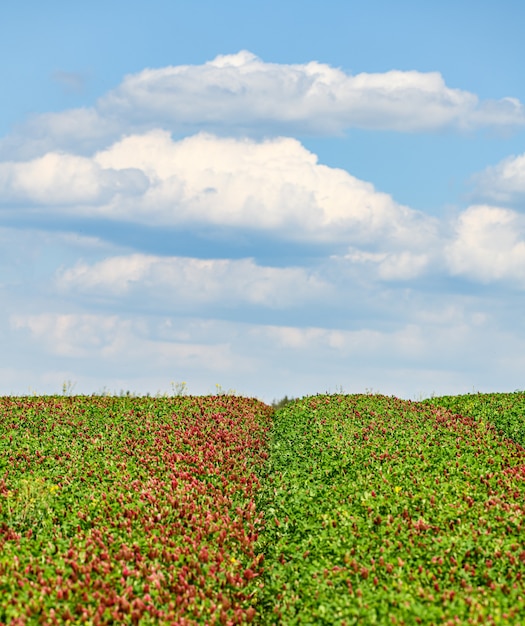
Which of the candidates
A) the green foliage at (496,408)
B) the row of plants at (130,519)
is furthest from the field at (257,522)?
the green foliage at (496,408)

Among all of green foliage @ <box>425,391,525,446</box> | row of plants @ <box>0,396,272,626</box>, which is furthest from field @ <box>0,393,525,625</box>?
green foliage @ <box>425,391,525,446</box>

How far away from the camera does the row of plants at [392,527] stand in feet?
37.5

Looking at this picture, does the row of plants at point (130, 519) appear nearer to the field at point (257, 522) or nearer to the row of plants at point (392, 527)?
the field at point (257, 522)

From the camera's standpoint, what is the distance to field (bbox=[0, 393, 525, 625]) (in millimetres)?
11484

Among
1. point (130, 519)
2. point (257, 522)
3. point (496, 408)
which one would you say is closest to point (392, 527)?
point (257, 522)

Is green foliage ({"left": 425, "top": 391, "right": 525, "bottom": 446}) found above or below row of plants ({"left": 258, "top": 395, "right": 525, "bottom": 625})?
above

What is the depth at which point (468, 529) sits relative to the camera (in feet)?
44.7

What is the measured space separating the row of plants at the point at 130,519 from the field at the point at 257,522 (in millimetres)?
37

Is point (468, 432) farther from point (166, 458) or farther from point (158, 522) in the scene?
point (158, 522)

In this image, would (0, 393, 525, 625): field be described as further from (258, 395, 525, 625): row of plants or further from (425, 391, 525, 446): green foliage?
(425, 391, 525, 446): green foliage

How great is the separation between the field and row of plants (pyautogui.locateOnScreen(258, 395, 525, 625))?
37 mm

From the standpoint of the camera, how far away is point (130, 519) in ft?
46.5

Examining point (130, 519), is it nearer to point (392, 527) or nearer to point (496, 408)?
point (392, 527)

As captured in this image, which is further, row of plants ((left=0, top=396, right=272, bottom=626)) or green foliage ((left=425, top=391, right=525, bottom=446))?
green foliage ((left=425, top=391, right=525, bottom=446))
